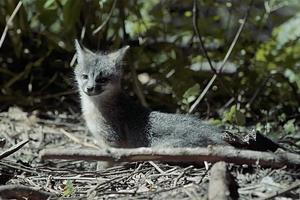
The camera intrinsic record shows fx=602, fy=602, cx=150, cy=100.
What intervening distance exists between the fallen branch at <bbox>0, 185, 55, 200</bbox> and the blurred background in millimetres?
2844

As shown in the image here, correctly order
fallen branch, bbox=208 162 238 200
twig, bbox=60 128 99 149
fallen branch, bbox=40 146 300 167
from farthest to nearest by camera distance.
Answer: twig, bbox=60 128 99 149 < fallen branch, bbox=40 146 300 167 < fallen branch, bbox=208 162 238 200

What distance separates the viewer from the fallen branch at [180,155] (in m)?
3.35

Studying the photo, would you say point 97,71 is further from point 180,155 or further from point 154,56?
point 180,155

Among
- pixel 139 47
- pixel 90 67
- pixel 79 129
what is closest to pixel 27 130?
pixel 79 129

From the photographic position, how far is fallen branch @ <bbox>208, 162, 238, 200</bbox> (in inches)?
125

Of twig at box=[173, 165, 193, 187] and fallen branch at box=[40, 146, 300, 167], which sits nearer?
fallen branch at box=[40, 146, 300, 167]

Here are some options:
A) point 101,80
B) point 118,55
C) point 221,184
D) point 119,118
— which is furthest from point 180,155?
point 118,55

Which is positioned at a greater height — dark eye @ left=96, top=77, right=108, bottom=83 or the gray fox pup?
dark eye @ left=96, top=77, right=108, bottom=83

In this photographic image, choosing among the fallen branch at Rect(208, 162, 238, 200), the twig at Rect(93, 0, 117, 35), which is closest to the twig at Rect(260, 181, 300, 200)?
the fallen branch at Rect(208, 162, 238, 200)

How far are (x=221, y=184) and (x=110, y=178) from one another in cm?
123

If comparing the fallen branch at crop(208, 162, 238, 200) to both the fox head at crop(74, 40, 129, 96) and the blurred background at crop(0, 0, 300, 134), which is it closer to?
the fox head at crop(74, 40, 129, 96)

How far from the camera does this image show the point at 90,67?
5555mm

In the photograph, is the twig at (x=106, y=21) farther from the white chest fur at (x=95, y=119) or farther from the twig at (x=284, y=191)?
the twig at (x=284, y=191)

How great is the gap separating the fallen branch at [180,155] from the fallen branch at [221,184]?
0.08 m
